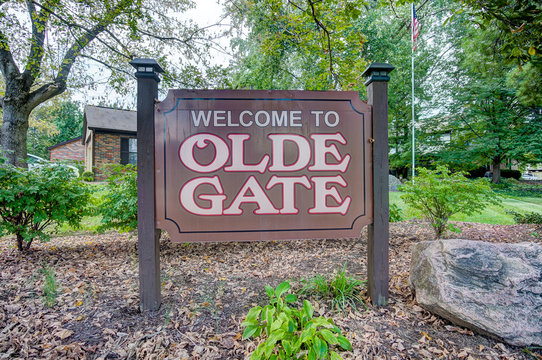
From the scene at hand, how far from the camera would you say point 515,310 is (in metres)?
1.77

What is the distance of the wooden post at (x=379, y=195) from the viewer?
7.09ft

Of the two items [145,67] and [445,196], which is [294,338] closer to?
[145,67]

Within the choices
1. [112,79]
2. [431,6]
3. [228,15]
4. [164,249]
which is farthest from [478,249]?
[431,6]

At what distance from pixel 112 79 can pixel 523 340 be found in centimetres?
697

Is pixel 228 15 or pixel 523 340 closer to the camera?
pixel 523 340

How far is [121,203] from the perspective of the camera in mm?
3352

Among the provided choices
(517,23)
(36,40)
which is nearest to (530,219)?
(517,23)

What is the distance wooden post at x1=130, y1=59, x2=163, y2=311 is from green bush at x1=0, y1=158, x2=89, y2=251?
202cm

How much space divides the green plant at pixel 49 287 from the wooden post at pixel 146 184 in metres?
0.89

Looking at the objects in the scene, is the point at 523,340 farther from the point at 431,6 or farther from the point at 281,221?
the point at 431,6

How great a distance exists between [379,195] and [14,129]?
7.39 meters

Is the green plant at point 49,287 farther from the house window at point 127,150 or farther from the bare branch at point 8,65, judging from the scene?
the house window at point 127,150

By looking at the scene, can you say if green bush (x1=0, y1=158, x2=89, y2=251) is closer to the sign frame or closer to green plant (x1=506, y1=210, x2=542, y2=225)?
the sign frame

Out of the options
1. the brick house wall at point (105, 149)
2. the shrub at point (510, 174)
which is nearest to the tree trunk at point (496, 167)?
the shrub at point (510, 174)
